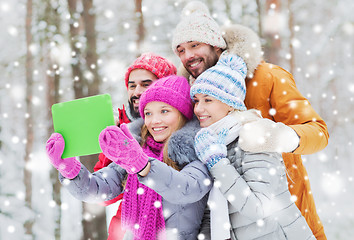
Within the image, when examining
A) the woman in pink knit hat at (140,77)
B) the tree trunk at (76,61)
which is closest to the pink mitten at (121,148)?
the woman in pink knit hat at (140,77)

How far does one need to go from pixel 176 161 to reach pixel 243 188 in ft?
1.30

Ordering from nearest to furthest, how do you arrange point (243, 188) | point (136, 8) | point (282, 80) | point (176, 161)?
point (243, 188) < point (176, 161) < point (282, 80) < point (136, 8)

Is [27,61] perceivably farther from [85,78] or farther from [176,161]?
[176,161]

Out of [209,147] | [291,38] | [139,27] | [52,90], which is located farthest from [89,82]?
[291,38]

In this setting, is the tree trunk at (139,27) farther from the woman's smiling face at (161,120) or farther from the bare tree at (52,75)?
the woman's smiling face at (161,120)

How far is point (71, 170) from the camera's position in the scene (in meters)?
1.79

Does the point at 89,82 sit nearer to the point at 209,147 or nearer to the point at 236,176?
the point at 209,147

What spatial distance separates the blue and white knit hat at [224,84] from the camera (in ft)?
6.56

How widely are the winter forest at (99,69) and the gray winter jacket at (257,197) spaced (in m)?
2.89

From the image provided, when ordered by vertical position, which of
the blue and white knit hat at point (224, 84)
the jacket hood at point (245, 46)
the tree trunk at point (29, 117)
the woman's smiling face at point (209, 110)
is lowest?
the tree trunk at point (29, 117)

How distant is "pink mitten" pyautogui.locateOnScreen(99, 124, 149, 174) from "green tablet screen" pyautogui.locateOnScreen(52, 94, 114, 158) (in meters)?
0.14

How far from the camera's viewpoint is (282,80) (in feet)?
7.50

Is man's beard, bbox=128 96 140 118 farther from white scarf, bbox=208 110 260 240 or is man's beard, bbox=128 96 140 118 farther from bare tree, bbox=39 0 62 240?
bare tree, bbox=39 0 62 240

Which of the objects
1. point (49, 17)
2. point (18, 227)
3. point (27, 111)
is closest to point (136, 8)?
point (49, 17)
